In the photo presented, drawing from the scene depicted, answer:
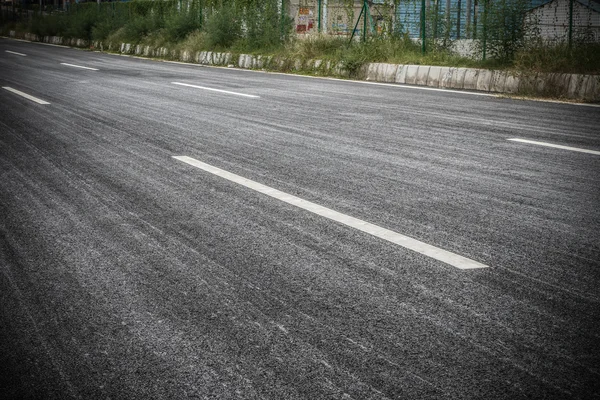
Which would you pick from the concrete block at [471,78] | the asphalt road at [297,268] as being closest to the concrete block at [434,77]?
the concrete block at [471,78]

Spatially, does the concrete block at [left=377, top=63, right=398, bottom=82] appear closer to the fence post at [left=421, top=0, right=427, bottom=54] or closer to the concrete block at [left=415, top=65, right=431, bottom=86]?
the concrete block at [left=415, top=65, right=431, bottom=86]

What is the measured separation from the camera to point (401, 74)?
1427 cm

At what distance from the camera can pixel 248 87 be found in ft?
40.7

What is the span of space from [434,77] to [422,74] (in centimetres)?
39

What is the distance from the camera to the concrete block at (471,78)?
495 inches

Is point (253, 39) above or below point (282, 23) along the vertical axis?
below

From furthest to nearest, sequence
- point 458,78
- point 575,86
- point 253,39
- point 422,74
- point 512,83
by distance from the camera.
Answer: point 253,39 → point 422,74 → point 458,78 → point 512,83 → point 575,86

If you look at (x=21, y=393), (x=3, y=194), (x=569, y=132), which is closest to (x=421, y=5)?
(x=569, y=132)

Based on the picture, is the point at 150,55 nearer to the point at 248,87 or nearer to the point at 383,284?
the point at 248,87

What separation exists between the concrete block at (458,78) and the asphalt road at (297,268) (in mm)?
6164

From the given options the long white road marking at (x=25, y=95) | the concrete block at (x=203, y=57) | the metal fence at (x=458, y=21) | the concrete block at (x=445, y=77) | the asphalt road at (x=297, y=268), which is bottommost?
the asphalt road at (x=297, y=268)

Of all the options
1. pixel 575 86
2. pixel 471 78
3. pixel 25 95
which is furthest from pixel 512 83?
pixel 25 95

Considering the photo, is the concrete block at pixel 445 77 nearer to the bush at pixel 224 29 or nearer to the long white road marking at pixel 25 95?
the long white road marking at pixel 25 95

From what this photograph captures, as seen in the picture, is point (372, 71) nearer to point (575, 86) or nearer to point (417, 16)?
point (417, 16)
